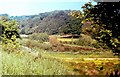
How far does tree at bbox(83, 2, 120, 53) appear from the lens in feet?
20.9

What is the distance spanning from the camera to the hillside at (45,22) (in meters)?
7.87

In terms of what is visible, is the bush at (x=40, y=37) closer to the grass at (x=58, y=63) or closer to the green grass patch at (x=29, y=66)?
the grass at (x=58, y=63)

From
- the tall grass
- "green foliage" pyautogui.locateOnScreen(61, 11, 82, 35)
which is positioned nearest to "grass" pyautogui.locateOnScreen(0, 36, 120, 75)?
the tall grass

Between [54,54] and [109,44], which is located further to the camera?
[54,54]

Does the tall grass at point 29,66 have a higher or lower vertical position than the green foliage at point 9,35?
lower

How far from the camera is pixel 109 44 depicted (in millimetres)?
6430

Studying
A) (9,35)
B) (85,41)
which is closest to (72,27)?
(85,41)

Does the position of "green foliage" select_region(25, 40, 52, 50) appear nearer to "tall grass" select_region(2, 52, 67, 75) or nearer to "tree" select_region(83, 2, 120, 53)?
"tall grass" select_region(2, 52, 67, 75)

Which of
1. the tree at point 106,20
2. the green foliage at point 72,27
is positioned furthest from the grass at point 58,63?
the tree at point 106,20

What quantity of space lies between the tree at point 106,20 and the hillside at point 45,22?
1365 mm

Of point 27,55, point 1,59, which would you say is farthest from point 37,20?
point 1,59

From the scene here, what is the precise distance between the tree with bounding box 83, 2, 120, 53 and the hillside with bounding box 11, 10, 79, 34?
1365 millimetres

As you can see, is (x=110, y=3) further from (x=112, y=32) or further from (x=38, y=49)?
(x=38, y=49)

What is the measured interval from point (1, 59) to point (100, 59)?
226cm
